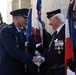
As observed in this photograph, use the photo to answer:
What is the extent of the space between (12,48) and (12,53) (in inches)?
3.1

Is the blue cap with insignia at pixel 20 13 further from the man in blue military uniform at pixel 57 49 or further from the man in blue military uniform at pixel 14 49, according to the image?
the man in blue military uniform at pixel 57 49

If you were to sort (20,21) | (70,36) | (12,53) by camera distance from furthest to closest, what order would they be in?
1. (20,21)
2. (12,53)
3. (70,36)

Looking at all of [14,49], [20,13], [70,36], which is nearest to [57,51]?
[70,36]

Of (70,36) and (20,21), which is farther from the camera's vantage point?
(20,21)

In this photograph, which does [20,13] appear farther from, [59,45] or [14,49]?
[59,45]

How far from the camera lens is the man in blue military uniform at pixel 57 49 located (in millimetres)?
3885

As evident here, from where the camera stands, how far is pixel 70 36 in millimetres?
3580

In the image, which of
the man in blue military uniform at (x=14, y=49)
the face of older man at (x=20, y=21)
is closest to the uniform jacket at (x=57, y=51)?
the man in blue military uniform at (x=14, y=49)

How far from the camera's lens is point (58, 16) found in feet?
13.7

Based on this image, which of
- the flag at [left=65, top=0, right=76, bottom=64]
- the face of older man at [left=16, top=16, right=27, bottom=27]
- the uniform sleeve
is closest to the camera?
the flag at [left=65, top=0, right=76, bottom=64]

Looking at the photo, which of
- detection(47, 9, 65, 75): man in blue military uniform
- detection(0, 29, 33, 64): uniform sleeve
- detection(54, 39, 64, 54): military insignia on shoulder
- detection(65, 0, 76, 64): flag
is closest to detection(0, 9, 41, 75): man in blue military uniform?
detection(0, 29, 33, 64): uniform sleeve

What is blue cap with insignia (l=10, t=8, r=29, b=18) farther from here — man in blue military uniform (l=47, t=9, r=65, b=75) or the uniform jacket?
the uniform jacket

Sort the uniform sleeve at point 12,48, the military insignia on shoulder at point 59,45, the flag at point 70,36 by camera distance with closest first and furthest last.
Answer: the flag at point 70,36
the military insignia on shoulder at point 59,45
the uniform sleeve at point 12,48

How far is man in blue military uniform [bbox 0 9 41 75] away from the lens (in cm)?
415
